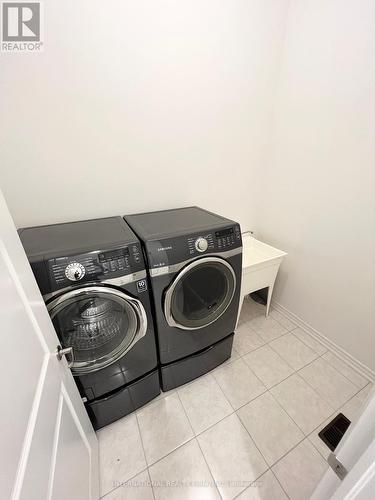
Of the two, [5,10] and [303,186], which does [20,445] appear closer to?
[5,10]

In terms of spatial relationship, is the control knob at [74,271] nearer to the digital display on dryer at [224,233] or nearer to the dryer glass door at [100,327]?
the dryer glass door at [100,327]

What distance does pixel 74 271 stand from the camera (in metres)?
0.86

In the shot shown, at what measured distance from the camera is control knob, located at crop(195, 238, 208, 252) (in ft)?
3.55

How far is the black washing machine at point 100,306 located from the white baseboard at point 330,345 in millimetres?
1357

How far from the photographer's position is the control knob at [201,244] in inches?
42.6

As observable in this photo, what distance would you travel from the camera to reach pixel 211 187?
5.70 ft

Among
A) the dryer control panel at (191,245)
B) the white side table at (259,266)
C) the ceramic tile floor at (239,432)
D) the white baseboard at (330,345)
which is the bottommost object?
the ceramic tile floor at (239,432)

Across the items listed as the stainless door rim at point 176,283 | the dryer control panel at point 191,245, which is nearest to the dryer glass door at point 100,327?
the stainless door rim at point 176,283

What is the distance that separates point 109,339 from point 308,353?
1.53 m

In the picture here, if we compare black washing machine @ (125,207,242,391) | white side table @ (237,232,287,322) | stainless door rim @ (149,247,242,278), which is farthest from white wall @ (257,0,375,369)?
stainless door rim @ (149,247,242,278)

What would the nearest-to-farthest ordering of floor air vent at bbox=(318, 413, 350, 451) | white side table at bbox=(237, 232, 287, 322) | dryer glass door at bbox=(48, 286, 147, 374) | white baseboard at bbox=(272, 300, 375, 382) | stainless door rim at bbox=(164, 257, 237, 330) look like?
dryer glass door at bbox=(48, 286, 147, 374) < stainless door rim at bbox=(164, 257, 237, 330) < floor air vent at bbox=(318, 413, 350, 451) < white baseboard at bbox=(272, 300, 375, 382) < white side table at bbox=(237, 232, 287, 322)

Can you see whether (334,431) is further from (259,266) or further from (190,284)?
(190,284)

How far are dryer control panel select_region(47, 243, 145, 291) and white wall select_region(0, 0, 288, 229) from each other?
59 centimetres

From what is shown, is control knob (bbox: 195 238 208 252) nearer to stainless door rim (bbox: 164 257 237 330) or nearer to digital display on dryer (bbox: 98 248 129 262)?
stainless door rim (bbox: 164 257 237 330)
